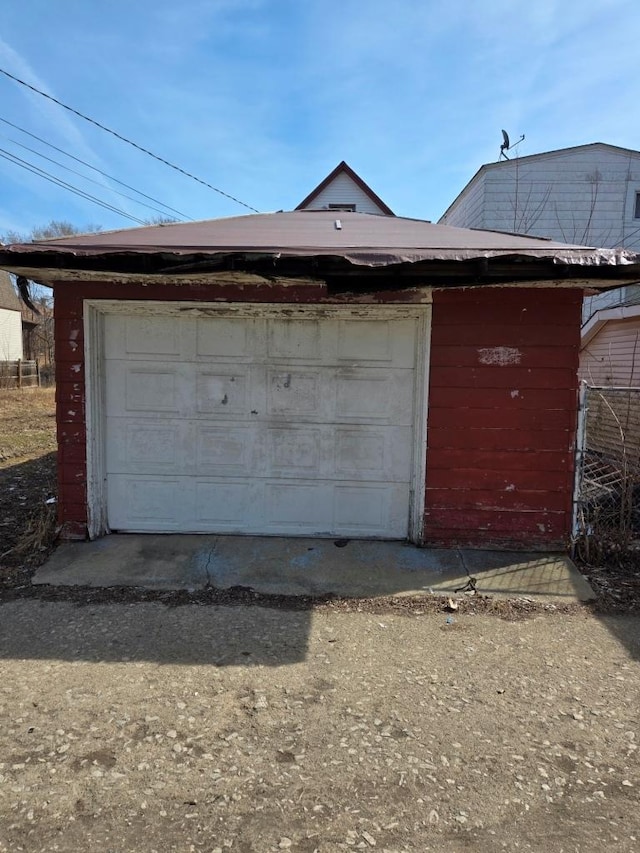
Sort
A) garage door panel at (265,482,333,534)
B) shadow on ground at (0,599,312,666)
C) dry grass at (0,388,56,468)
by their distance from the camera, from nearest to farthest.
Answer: shadow on ground at (0,599,312,666) → garage door panel at (265,482,333,534) → dry grass at (0,388,56,468)

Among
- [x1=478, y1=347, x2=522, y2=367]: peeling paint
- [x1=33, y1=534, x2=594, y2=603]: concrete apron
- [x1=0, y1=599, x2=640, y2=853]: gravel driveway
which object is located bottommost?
[x1=0, y1=599, x2=640, y2=853]: gravel driveway

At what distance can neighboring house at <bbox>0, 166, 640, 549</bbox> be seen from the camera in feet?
15.5

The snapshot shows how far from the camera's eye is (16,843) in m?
1.99

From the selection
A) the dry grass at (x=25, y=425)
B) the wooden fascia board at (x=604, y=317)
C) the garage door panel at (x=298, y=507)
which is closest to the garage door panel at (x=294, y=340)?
the garage door panel at (x=298, y=507)

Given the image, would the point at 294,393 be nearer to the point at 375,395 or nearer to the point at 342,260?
the point at 375,395

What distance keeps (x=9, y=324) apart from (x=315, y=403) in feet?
106

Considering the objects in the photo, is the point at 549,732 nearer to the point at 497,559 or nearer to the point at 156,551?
the point at 497,559

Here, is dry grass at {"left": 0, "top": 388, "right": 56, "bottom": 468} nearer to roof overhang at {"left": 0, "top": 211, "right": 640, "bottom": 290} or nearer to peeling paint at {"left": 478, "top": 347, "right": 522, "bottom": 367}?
roof overhang at {"left": 0, "top": 211, "right": 640, "bottom": 290}

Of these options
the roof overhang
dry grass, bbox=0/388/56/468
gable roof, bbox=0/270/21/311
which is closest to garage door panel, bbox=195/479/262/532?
the roof overhang

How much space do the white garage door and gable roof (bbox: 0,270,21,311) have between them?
1199 inches

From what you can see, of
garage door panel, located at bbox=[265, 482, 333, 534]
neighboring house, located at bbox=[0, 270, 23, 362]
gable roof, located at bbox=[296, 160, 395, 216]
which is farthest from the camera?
neighboring house, located at bbox=[0, 270, 23, 362]

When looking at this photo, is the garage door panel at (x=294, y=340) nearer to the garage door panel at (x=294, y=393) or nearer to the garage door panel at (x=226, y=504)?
the garage door panel at (x=294, y=393)

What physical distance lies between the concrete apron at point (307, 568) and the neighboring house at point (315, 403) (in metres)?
0.20

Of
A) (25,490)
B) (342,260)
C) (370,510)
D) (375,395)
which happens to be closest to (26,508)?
(25,490)
